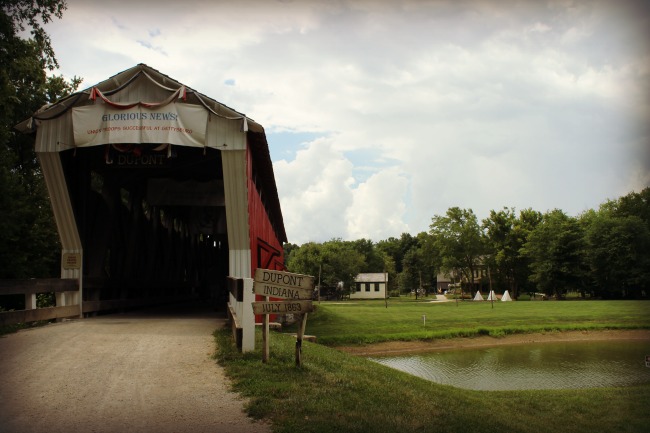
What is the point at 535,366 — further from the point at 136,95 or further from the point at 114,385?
the point at 114,385

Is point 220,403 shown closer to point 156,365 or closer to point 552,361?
point 156,365

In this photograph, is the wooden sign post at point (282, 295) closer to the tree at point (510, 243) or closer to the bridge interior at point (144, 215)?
the bridge interior at point (144, 215)

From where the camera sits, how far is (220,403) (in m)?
5.31

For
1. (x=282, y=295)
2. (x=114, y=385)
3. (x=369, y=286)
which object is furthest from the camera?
(x=369, y=286)

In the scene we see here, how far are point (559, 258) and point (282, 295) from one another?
172 feet

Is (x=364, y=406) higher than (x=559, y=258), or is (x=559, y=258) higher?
(x=559, y=258)

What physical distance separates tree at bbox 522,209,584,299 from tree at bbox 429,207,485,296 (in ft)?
29.5

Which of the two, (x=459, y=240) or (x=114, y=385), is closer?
(x=114, y=385)

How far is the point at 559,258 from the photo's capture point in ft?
175

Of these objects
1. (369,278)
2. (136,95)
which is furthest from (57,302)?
(369,278)

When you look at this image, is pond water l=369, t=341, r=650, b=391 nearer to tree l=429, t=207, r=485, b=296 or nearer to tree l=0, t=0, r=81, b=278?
tree l=0, t=0, r=81, b=278

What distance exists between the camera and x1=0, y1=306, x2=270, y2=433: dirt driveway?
474 cm

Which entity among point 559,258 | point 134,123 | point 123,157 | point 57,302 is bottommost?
point 57,302

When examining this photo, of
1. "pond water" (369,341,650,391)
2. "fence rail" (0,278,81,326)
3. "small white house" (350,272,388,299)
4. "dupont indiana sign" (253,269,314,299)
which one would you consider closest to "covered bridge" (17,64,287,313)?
"fence rail" (0,278,81,326)
